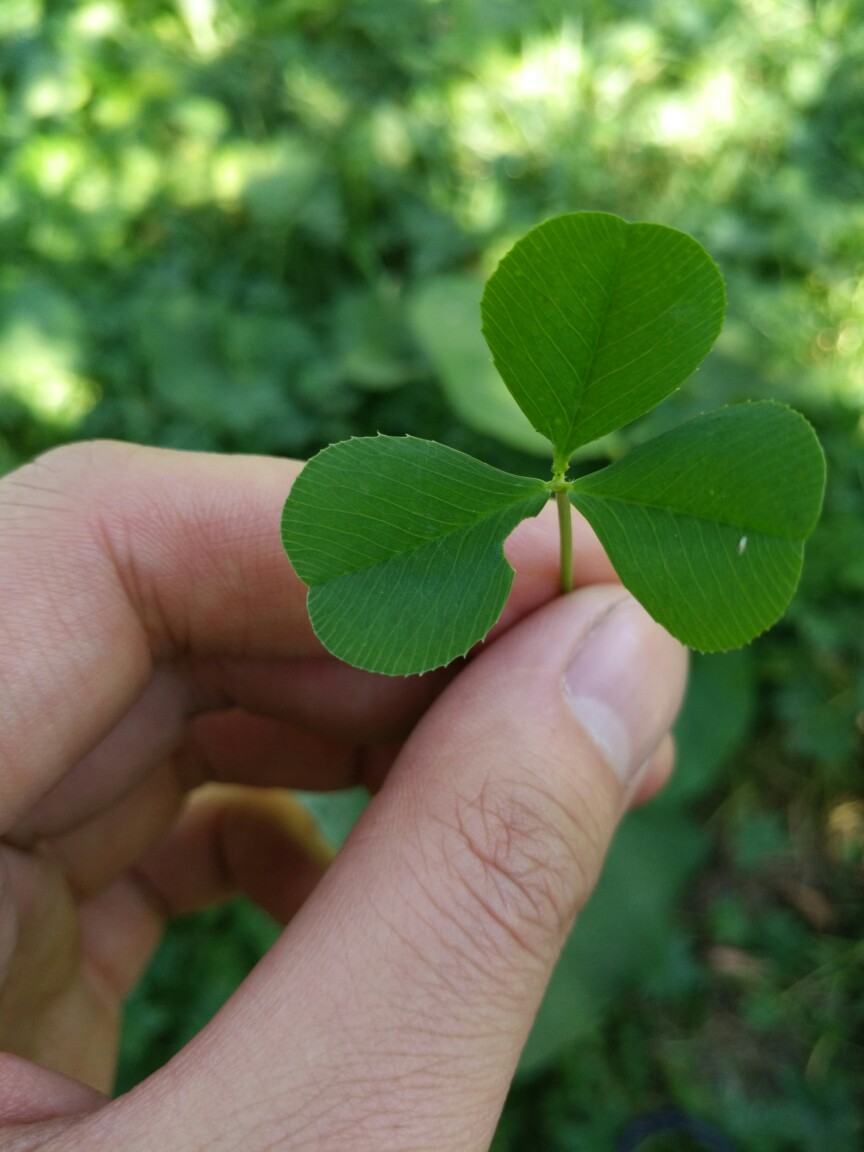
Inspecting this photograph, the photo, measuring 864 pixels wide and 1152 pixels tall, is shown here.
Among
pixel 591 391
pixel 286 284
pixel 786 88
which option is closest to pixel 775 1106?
pixel 591 391

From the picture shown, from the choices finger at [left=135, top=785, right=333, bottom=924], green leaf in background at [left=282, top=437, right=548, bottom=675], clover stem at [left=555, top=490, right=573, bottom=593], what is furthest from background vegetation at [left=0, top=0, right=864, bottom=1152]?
green leaf in background at [left=282, top=437, right=548, bottom=675]

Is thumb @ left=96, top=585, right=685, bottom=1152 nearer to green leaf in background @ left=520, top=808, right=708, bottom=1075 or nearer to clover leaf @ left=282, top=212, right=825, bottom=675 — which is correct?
clover leaf @ left=282, top=212, right=825, bottom=675

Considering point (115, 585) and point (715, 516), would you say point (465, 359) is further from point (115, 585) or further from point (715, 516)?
point (715, 516)

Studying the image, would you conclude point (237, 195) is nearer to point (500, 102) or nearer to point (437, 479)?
point (500, 102)

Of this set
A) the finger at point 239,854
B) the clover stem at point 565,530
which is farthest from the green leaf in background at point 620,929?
the clover stem at point 565,530

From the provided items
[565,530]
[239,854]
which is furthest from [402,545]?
[239,854]

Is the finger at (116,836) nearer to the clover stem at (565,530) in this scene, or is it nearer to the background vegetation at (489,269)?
the background vegetation at (489,269)
